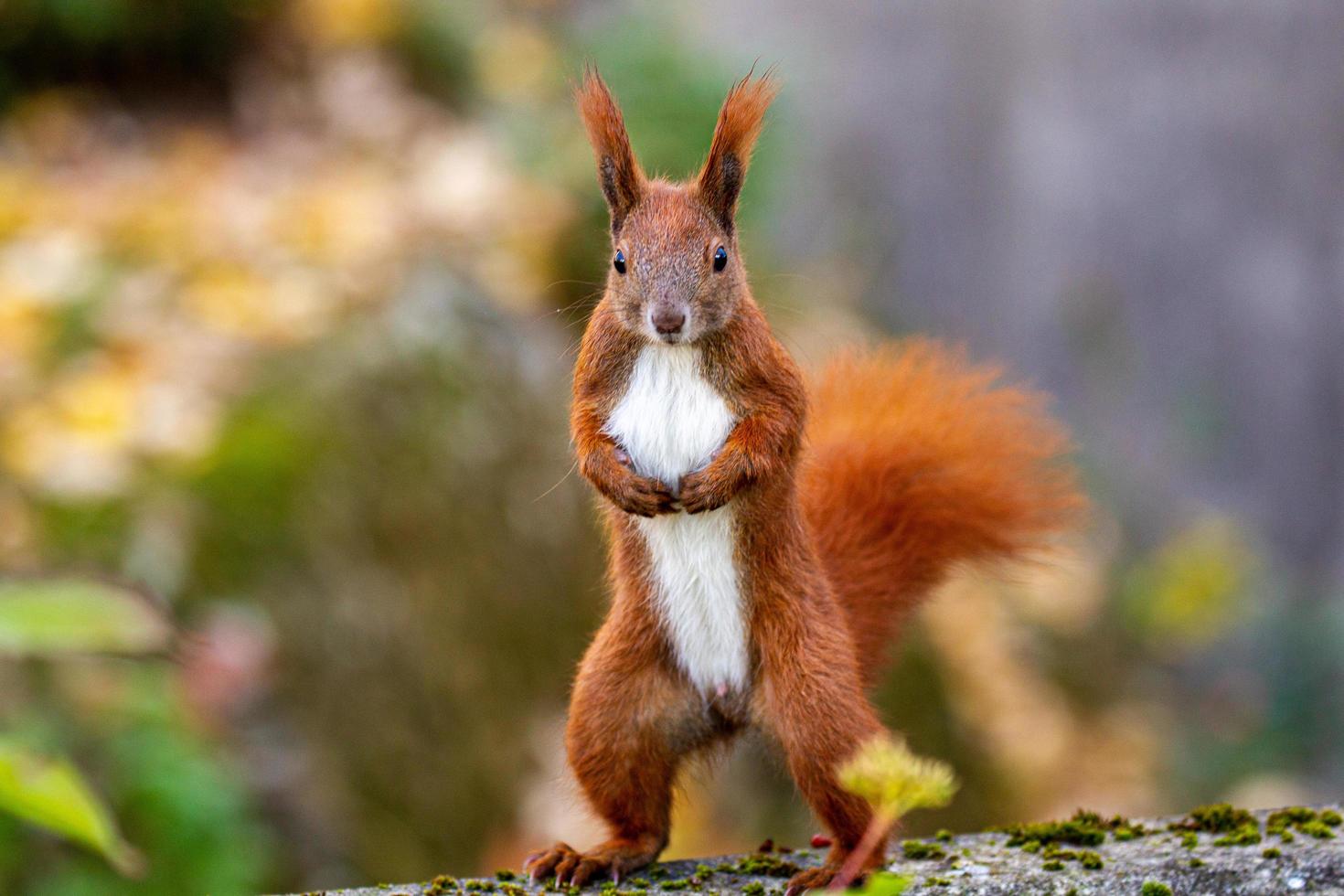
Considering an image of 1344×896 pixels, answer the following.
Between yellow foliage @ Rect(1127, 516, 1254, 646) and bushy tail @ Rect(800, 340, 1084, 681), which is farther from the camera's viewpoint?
yellow foliage @ Rect(1127, 516, 1254, 646)

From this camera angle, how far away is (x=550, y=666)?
3498 mm

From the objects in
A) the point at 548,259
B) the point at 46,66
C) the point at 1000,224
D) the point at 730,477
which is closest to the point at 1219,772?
the point at 1000,224

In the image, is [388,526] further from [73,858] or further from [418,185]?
[418,185]

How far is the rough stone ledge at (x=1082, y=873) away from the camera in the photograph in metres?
1.56

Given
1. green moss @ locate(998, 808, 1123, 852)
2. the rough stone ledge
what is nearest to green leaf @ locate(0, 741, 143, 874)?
the rough stone ledge

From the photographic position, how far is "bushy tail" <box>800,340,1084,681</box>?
1862 millimetres

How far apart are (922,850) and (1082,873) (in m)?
0.21

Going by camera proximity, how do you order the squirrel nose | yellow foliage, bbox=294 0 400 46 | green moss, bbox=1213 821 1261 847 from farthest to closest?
1. yellow foliage, bbox=294 0 400 46
2. green moss, bbox=1213 821 1261 847
3. the squirrel nose

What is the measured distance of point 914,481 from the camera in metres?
1.90

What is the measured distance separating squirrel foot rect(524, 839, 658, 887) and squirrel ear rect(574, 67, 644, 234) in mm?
735

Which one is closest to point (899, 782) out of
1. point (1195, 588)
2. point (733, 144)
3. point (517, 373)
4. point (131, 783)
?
point (733, 144)

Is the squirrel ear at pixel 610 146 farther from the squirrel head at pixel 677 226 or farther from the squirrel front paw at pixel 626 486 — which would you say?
the squirrel front paw at pixel 626 486

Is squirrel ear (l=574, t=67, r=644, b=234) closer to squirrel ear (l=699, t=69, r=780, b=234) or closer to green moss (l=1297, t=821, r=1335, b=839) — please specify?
squirrel ear (l=699, t=69, r=780, b=234)

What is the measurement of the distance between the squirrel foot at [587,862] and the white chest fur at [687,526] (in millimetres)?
227
